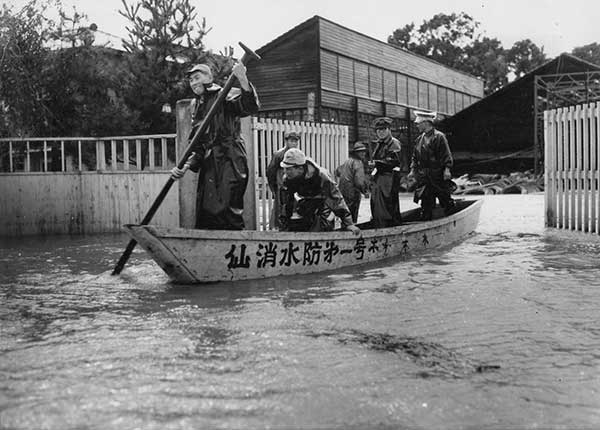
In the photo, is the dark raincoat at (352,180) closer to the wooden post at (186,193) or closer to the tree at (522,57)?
the wooden post at (186,193)

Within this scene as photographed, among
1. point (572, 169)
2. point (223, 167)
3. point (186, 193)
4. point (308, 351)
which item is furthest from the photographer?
point (572, 169)

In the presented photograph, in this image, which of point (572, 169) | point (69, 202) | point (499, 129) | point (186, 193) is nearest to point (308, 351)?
point (186, 193)

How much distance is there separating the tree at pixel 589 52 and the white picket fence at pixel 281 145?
174 feet

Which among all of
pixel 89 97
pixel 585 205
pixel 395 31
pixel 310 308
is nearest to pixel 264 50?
pixel 89 97

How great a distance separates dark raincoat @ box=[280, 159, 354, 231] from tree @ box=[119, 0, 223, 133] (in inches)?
435

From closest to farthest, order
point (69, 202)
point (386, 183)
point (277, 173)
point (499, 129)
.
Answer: point (386, 183)
point (277, 173)
point (69, 202)
point (499, 129)

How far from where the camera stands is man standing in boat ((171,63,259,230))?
8320mm

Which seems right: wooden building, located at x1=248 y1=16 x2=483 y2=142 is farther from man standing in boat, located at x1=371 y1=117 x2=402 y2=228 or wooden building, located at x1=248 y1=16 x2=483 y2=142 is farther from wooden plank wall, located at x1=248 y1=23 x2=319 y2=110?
man standing in boat, located at x1=371 y1=117 x2=402 y2=228

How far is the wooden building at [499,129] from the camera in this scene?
34938mm

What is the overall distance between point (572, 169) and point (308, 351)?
372 inches

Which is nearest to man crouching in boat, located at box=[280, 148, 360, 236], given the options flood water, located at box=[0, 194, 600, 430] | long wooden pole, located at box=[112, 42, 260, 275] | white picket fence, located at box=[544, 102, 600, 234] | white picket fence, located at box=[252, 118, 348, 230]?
flood water, located at box=[0, 194, 600, 430]

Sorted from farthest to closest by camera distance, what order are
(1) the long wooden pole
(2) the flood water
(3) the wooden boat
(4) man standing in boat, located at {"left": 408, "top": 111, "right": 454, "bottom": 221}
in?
(4) man standing in boat, located at {"left": 408, "top": 111, "right": 454, "bottom": 221}, (1) the long wooden pole, (3) the wooden boat, (2) the flood water

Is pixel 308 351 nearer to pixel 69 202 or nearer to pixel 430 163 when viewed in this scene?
pixel 430 163

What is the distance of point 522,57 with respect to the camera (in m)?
59.5
